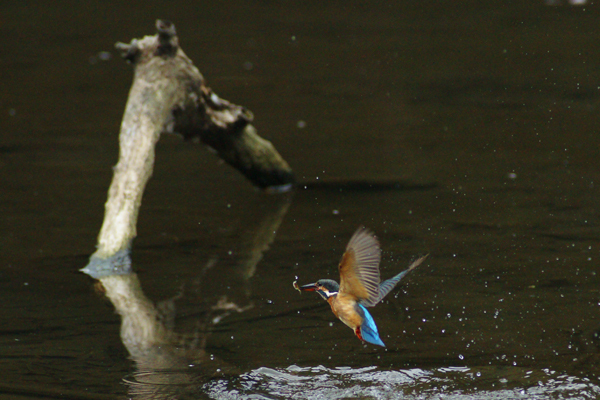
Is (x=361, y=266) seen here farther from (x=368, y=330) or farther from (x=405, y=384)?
(x=405, y=384)

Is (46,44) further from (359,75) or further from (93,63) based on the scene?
(359,75)

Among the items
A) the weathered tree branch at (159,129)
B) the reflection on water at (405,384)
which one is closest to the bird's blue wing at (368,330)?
the reflection on water at (405,384)

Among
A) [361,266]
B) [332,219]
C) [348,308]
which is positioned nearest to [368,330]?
[348,308]

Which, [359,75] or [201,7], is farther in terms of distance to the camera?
[201,7]

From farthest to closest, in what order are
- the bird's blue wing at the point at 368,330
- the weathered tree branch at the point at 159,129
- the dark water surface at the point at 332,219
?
the weathered tree branch at the point at 159,129 < the dark water surface at the point at 332,219 < the bird's blue wing at the point at 368,330

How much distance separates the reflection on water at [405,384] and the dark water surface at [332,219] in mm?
10

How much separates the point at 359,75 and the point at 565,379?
706 centimetres

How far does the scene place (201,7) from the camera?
46.6 feet

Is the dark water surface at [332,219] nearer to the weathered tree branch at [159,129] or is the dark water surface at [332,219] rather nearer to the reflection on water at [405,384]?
the reflection on water at [405,384]

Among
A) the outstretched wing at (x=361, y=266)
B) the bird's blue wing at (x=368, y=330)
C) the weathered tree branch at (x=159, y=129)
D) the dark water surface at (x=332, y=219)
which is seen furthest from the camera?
the weathered tree branch at (x=159, y=129)

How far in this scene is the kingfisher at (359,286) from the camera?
2.74 meters

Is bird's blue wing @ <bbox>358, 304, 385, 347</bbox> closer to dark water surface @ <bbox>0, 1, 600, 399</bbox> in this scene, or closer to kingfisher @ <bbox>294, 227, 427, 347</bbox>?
kingfisher @ <bbox>294, 227, 427, 347</bbox>

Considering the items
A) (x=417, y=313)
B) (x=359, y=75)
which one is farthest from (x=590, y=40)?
(x=417, y=313)

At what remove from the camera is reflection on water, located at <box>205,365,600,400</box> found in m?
3.12
